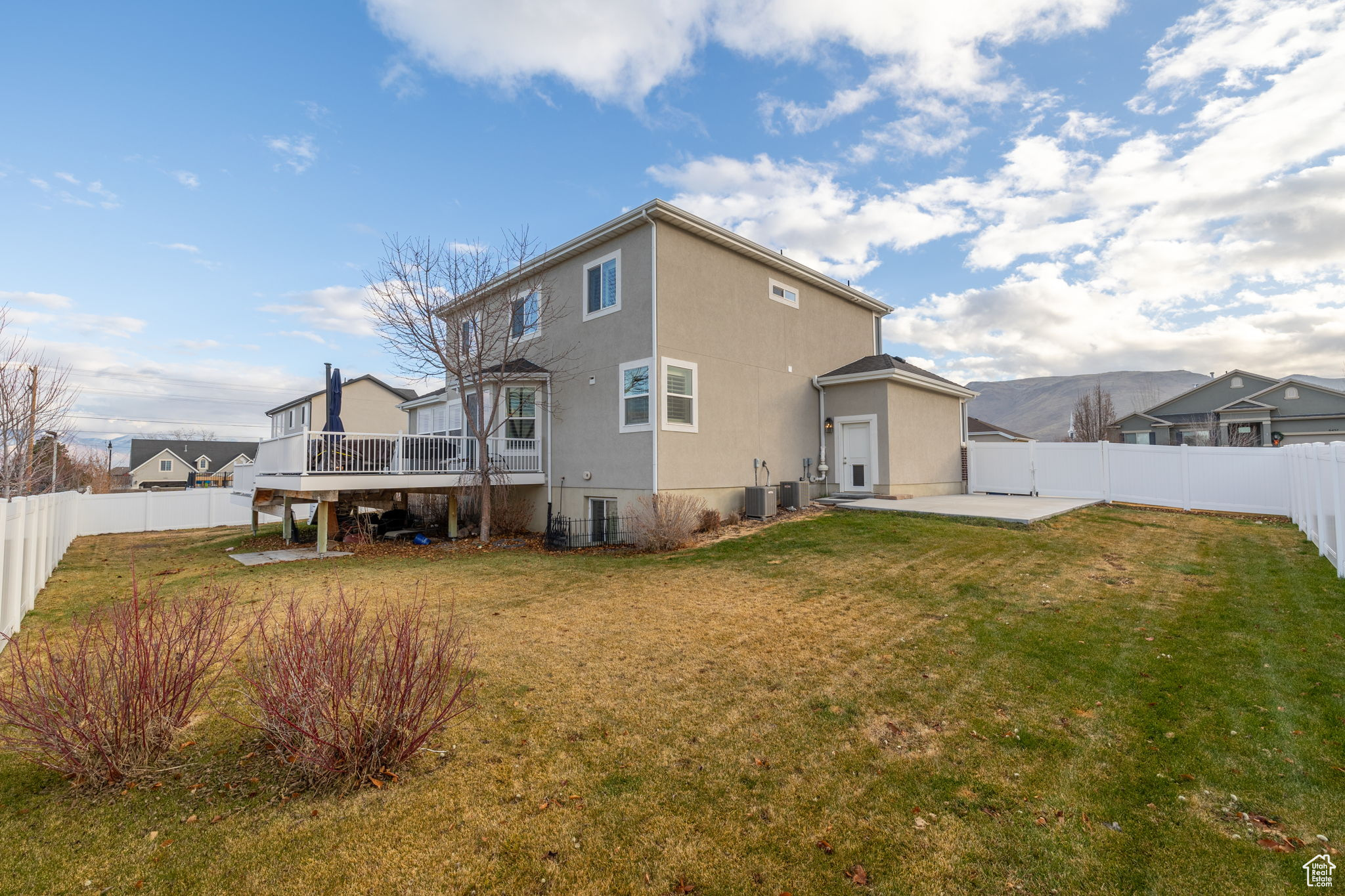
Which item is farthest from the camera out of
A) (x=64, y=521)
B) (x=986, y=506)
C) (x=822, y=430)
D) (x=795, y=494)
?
(x=822, y=430)

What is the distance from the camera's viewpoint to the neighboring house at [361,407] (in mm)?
32281

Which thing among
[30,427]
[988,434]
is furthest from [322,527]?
[988,434]

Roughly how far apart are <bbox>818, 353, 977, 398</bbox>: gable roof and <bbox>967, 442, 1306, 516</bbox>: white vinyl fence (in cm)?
205

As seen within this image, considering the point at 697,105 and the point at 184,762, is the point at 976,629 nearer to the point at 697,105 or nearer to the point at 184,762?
the point at 184,762

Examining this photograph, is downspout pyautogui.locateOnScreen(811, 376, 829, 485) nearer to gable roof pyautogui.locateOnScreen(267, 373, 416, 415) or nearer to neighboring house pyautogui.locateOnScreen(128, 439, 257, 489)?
gable roof pyautogui.locateOnScreen(267, 373, 416, 415)

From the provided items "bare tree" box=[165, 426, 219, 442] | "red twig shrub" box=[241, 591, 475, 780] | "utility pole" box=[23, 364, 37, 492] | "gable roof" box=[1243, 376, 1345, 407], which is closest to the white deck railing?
"utility pole" box=[23, 364, 37, 492]

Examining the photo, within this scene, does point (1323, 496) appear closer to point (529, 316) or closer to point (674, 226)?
point (674, 226)

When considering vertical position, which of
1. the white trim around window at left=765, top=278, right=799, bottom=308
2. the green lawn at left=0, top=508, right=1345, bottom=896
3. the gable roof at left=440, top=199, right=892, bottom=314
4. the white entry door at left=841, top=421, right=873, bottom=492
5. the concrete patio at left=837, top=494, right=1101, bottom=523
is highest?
the gable roof at left=440, top=199, right=892, bottom=314

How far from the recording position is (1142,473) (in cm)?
1376

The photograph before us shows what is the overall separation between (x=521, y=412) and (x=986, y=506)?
1184cm

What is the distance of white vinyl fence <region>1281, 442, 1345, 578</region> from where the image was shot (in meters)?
6.52

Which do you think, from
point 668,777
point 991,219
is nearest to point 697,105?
point 991,219

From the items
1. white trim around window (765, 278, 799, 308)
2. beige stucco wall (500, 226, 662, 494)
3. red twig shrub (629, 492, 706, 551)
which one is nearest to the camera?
red twig shrub (629, 492, 706, 551)

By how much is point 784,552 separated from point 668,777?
6.80 meters
